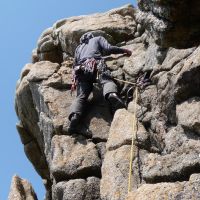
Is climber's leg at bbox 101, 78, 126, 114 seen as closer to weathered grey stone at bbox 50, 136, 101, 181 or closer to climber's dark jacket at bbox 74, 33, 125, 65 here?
weathered grey stone at bbox 50, 136, 101, 181

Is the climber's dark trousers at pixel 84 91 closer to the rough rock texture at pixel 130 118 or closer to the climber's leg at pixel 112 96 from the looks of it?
the climber's leg at pixel 112 96

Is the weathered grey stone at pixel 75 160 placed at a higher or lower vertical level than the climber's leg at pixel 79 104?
lower

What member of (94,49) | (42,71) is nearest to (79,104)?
(94,49)

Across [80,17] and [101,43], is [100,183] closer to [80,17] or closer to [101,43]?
[101,43]

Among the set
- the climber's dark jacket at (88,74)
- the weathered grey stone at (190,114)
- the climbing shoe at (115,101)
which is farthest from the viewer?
the climber's dark jacket at (88,74)

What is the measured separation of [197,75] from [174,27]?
5.42 ft

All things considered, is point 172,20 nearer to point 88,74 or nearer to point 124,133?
point 124,133

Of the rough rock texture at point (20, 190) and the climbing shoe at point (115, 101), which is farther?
the rough rock texture at point (20, 190)

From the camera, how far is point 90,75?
56.5 ft

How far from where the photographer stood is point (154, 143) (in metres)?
13.8

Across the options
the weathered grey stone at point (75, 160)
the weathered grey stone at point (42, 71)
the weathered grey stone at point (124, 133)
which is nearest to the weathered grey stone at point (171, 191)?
the weathered grey stone at point (124, 133)

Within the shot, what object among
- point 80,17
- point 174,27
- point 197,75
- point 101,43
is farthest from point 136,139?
point 80,17

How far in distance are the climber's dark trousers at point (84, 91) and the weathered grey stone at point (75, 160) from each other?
52.5 inches

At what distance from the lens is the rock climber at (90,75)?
16.2 metres
